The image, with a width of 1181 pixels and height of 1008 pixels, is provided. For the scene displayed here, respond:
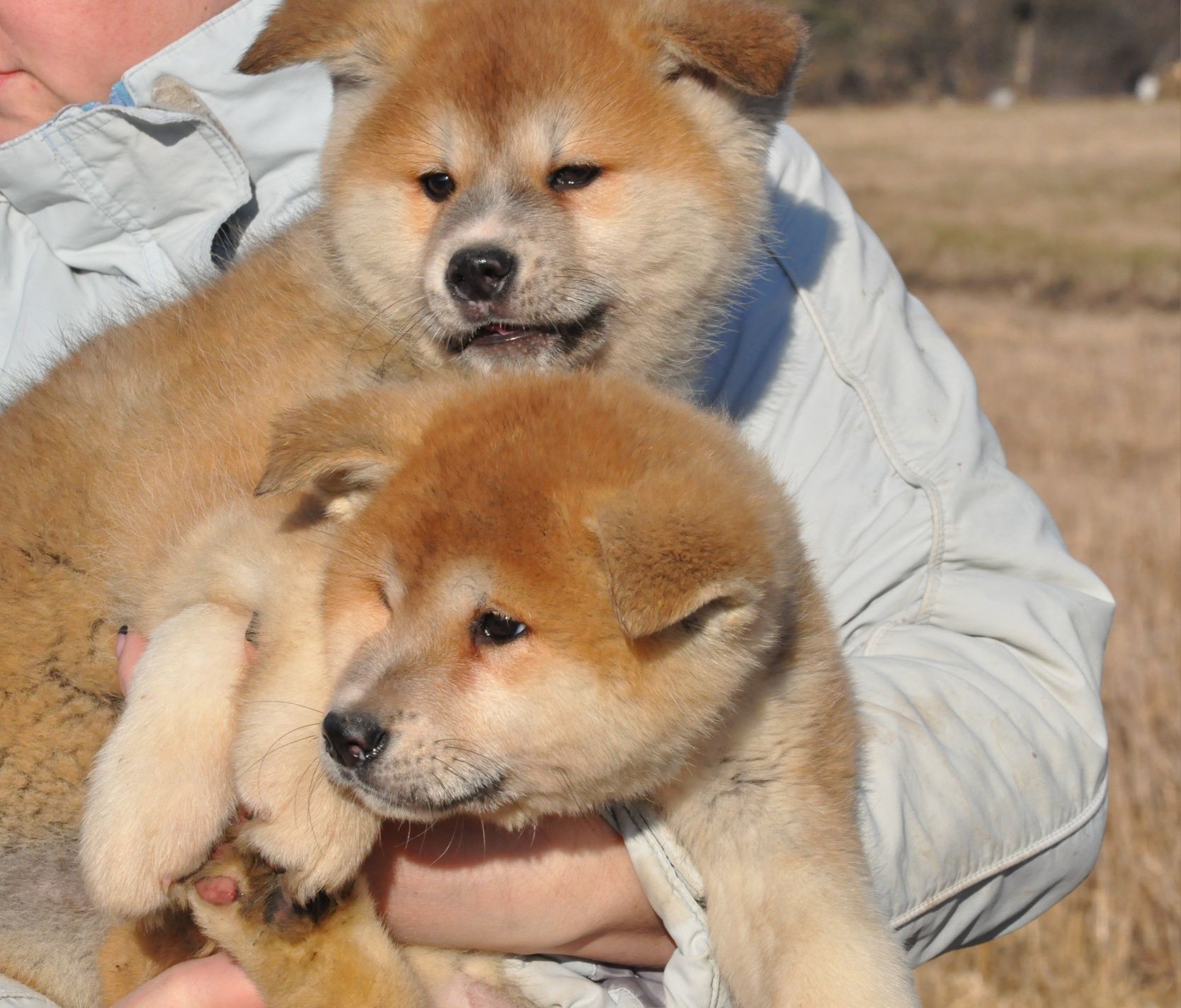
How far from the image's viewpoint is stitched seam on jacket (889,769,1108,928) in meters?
2.63

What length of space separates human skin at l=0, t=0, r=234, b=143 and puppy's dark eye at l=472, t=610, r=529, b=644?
6.65 feet

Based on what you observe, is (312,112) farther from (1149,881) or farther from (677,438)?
(1149,881)

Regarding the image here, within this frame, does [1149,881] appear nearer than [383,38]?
No

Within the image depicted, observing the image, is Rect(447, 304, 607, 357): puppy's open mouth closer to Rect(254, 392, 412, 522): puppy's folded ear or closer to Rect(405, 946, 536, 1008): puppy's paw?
Rect(254, 392, 412, 522): puppy's folded ear

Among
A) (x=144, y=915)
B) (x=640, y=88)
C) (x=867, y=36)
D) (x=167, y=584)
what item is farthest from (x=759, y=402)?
(x=867, y=36)

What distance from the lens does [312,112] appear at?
3457 millimetres

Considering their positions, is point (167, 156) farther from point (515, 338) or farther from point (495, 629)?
point (495, 629)

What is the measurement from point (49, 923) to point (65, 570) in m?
0.68

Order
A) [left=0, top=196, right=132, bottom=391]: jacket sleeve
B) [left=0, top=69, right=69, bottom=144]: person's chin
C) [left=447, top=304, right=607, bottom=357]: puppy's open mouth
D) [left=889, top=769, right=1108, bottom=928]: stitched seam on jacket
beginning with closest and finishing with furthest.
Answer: [left=889, top=769, right=1108, bottom=928]: stitched seam on jacket → [left=447, top=304, right=607, bottom=357]: puppy's open mouth → [left=0, top=196, right=132, bottom=391]: jacket sleeve → [left=0, top=69, right=69, bottom=144]: person's chin

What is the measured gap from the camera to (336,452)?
223 cm

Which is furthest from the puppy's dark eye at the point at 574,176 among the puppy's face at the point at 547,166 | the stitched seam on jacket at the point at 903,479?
the stitched seam on jacket at the point at 903,479

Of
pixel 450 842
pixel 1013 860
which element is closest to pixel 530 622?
pixel 450 842

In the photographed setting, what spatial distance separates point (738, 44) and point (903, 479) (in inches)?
40.4

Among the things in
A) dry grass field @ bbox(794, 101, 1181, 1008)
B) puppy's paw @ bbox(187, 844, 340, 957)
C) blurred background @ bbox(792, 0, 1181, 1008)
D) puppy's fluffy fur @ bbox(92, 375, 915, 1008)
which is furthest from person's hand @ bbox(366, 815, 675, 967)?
dry grass field @ bbox(794, 101, 1181, 1008)
